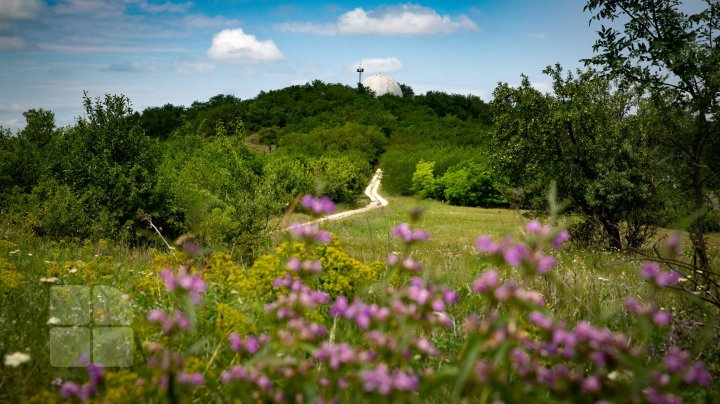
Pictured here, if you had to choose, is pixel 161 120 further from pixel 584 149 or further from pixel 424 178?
pixel 584 149

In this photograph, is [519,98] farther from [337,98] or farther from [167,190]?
[337,98]

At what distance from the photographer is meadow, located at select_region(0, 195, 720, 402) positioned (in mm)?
1702

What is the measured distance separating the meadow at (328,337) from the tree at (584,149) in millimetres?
13284

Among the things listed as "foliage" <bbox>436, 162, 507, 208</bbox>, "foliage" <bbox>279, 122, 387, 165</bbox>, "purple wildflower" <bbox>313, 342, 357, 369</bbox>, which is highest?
"foliage" <bbox>279, 122, 387, 165</bbox>

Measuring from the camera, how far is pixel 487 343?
1.74 meters

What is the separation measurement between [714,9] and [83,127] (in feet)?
69.1

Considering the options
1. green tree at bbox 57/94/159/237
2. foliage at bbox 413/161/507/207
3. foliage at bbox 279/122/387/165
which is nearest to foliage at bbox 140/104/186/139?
foliage at bbox 279/122/387/165

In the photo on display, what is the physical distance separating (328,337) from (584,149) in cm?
1814

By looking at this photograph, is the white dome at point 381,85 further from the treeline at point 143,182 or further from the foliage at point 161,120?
the treeline at point 143,182

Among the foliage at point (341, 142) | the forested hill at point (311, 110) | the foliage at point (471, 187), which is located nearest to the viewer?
the foliage at point (471, 187)

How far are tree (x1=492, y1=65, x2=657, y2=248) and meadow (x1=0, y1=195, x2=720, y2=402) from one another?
43.6 ft

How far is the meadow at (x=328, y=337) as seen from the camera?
5.58 ft

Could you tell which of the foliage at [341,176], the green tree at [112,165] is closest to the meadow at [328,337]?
the green tree at [112,165]

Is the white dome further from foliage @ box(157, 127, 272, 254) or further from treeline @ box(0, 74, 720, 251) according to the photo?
foliage @ box(157, 127, 272, 254)
